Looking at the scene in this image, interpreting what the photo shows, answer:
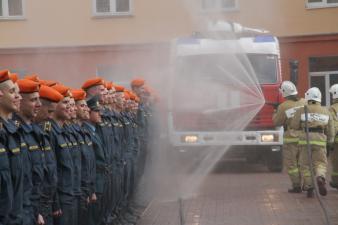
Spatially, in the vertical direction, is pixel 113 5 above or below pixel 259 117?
above

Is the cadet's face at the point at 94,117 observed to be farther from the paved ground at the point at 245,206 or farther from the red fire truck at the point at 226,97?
the red fire truck at the point at 226,97

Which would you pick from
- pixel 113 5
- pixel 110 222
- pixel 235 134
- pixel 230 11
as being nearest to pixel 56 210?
pixel 110 222

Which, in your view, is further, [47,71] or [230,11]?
[47,71]

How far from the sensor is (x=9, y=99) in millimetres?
5855

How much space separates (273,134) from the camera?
54.5 feet

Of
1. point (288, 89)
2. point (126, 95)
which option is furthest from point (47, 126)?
point (288, 89)

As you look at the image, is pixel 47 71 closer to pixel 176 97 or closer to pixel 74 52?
pixel 74 52

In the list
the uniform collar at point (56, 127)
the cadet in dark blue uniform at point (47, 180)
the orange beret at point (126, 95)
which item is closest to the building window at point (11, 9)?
the orange beret at point (126, 95)

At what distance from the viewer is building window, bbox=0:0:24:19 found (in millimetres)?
24120

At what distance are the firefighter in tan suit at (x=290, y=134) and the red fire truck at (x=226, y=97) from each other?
7.48ft

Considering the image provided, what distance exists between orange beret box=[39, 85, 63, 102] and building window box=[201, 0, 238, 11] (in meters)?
9.92

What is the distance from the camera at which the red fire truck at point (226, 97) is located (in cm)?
1606

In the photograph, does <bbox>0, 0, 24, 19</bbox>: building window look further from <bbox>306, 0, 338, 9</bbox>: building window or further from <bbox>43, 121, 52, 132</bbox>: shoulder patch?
<bbox>43, 121, 52, 132</bbox>: shoulder patch

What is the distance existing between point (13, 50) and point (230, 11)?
8462 mm
